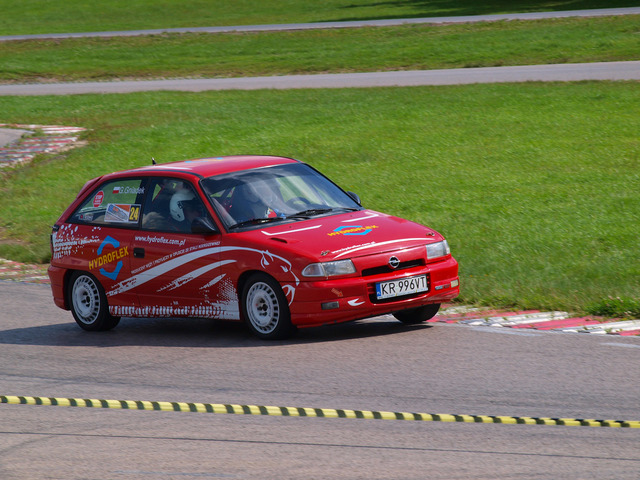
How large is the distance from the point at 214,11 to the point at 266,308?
58.8 meters

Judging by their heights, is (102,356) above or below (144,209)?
below

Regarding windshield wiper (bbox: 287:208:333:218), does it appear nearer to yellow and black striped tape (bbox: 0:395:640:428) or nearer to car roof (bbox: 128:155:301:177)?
car roof (bbox: 128:155:301:177)

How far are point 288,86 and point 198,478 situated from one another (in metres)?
25.2

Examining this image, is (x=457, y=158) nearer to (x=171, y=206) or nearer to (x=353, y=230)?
(x=171, y=206)

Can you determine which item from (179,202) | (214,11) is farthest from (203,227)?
(214,11)

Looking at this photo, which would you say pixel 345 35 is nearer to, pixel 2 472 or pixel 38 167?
pixel 38 167

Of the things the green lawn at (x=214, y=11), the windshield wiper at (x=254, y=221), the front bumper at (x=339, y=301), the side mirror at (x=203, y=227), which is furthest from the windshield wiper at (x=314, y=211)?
the green lawn at (x=214, y=11)

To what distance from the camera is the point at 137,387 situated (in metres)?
7.87

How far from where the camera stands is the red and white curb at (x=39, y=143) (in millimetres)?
22047

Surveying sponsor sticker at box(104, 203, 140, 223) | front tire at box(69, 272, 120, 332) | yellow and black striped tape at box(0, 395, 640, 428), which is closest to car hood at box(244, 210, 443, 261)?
sponsor sticker at box(104, 203, 140, 223)

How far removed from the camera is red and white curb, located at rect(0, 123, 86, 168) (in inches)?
868

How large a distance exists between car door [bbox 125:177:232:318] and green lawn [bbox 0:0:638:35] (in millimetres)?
39445

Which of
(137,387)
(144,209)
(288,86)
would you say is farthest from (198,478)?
(288,86)

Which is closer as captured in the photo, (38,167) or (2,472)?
(2,472)
